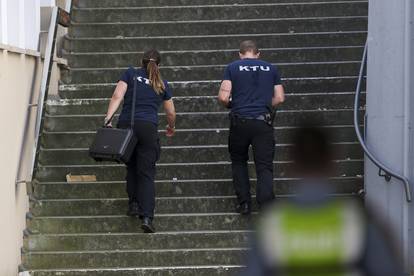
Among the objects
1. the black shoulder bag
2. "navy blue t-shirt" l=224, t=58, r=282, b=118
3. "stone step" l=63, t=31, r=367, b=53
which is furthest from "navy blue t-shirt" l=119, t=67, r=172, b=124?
"stone step" l=63, t=31, r=367, b=53

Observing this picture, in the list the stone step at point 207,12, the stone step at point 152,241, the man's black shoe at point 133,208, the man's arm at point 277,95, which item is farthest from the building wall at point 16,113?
the man's arm at point 277,95

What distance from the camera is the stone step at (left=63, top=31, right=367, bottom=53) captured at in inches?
480

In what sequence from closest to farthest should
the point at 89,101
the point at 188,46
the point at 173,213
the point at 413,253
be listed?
the point at 413,253 < the point at 173,213 < the point at 89,101 < the point at 188,46

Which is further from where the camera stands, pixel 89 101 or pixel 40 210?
pixel 89 101

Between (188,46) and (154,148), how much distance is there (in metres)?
2.81

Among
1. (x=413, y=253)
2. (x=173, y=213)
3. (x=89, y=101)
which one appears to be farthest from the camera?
(x=89, y=101)

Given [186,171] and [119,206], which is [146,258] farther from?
[186,171]

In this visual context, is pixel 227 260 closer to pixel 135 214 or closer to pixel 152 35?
pixel 135 214

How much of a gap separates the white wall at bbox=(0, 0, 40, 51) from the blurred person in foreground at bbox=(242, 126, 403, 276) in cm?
619

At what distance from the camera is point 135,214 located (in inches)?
394

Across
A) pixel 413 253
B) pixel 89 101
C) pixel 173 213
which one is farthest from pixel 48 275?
pixel 413 253

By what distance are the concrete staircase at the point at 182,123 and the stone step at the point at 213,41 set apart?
0.04 feet

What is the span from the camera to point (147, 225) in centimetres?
988

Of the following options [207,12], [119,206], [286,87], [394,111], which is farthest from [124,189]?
[207,12]
